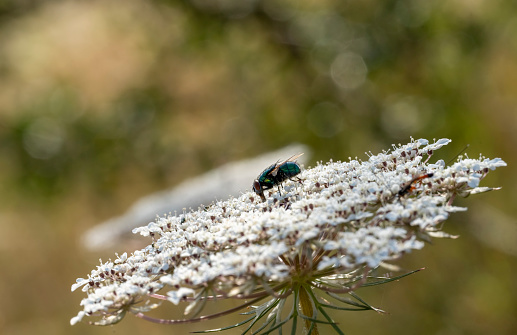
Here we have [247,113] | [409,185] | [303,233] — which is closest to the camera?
[303,233]

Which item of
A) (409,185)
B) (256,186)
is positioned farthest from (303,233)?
(256,186)

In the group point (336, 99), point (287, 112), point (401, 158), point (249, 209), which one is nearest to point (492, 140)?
point (336, 99)

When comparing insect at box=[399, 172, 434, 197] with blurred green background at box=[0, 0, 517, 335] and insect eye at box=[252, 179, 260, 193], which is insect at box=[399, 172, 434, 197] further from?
blurred green background at box=[0, 0, 517, 335]

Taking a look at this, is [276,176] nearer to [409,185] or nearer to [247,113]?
[409,185]

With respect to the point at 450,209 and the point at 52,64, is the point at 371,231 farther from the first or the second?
the point at 52,64

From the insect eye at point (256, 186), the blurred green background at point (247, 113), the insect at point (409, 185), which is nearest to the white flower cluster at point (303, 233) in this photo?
the insect at point (409, 185)
